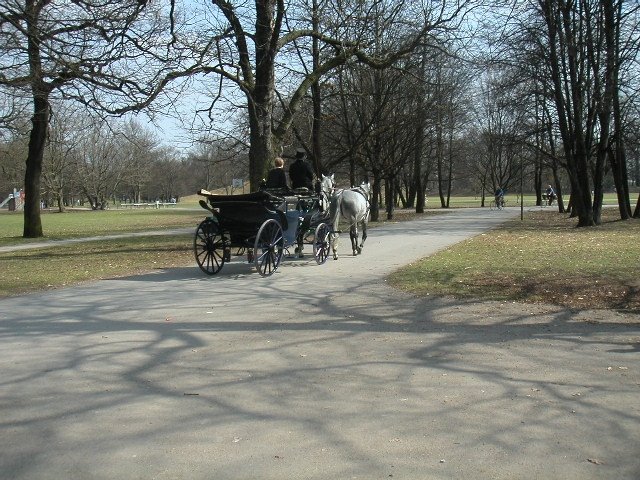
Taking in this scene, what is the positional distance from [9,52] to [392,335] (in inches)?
411

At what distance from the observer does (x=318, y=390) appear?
5.45 meters

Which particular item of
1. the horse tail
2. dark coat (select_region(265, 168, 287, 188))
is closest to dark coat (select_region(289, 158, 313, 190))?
the horse tail

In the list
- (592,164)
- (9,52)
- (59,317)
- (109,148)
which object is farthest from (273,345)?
(109,148)

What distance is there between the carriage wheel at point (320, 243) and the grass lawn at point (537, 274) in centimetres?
211

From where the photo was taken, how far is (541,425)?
182 inches

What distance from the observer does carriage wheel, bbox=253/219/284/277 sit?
12.2 m

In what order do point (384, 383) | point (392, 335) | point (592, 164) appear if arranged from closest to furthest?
1. point (384, 383)
2. point (392, 335)
3. point (592, 164)

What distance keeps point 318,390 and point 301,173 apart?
10064 millimetres

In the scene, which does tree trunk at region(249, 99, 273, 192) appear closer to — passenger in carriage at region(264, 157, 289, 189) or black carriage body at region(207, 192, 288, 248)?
passenger in carriage at region(264, 157, 289, 189)

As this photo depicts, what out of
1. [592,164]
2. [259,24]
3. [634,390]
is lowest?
[634,390]

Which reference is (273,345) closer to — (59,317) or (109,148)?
(59,317)

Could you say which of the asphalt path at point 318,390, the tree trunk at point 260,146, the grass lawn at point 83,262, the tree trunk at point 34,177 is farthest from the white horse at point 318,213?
the tree trunk at point 34,177

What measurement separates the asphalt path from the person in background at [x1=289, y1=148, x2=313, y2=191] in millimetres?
5905

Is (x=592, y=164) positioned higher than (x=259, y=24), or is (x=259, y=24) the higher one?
(x=259, y=24)
